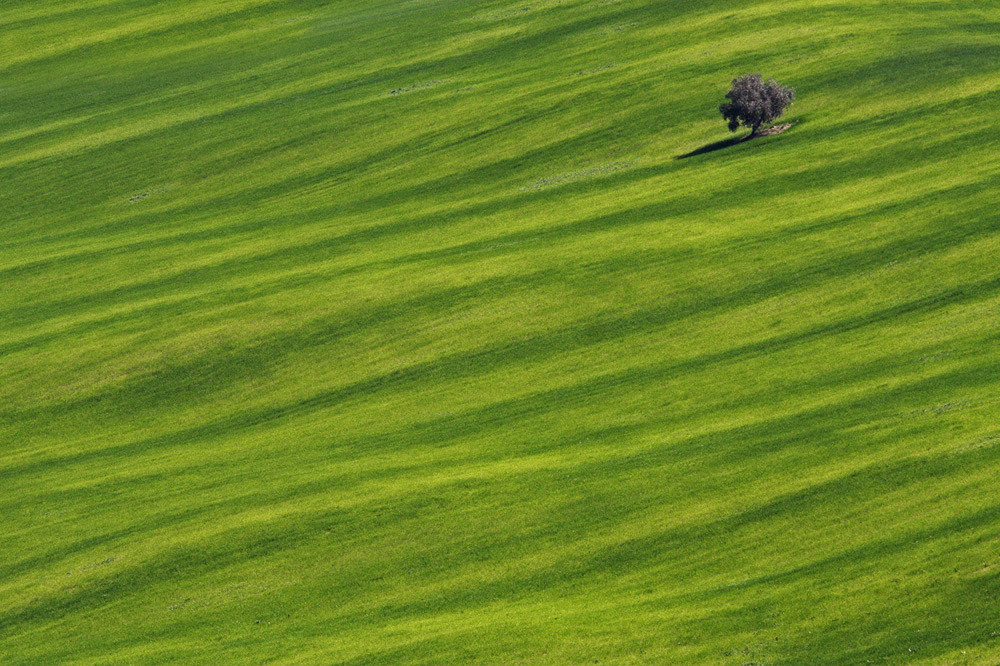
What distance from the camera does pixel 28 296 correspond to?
71.7 metres

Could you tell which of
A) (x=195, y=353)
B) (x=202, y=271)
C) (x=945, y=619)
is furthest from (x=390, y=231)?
(x=945, y=619)

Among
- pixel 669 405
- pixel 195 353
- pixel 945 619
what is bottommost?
pixel 945 619

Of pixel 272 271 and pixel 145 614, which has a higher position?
pixel 272 271

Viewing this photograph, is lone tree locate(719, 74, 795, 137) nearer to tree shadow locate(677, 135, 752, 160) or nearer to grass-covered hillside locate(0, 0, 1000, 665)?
tree shadow locate(677, 135, 752, 160)

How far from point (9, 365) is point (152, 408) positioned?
1032cm

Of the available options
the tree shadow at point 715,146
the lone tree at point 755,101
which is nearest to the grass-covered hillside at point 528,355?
the tree shadow at point 715,146

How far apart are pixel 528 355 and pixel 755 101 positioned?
24754 millimetres

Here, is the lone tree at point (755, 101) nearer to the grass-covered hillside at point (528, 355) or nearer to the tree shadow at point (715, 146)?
the tree shadow at point (715, 146)

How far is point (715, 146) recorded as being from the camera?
73.2 meters

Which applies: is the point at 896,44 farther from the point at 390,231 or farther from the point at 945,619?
the point at 945,619

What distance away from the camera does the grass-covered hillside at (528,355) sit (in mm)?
39844

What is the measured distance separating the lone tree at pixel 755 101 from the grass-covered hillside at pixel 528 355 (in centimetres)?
178

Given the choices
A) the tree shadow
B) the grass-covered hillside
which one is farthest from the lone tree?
the grass-covered hillside

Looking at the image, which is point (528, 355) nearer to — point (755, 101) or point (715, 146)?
point (715, 146)
